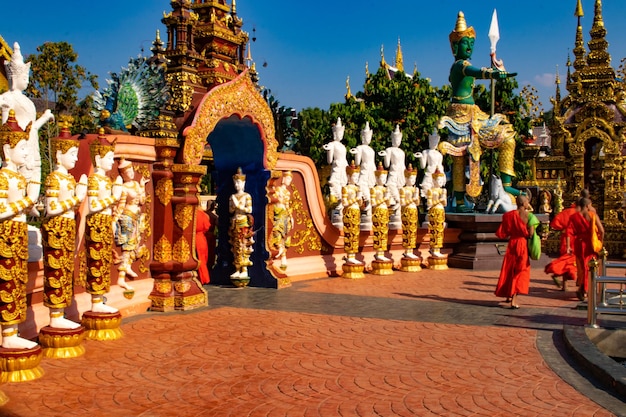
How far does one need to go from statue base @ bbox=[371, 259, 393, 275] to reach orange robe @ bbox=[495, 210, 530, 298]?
4.00 meters

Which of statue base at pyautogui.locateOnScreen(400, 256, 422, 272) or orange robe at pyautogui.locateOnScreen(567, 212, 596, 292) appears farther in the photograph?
statue base at pyautogui.locateOnScreen(400, 256, 422, 272)

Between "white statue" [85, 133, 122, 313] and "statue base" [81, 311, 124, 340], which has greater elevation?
"white statue" [85, 133, 122, 313]

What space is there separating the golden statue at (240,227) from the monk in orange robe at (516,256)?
4.03 m

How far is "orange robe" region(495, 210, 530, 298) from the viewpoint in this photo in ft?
32.1

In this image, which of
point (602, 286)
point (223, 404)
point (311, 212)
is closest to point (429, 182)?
point (311, 212)

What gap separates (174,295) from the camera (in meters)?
9.34

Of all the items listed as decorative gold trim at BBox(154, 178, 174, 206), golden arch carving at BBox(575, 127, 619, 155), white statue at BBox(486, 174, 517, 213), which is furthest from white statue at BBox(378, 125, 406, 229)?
golden arch carving at BBox(575, 127, 619, 155)

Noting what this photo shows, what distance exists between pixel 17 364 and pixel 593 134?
2052 cm

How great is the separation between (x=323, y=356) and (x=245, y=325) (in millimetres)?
1751

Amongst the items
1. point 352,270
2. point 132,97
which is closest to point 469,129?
point 352,270

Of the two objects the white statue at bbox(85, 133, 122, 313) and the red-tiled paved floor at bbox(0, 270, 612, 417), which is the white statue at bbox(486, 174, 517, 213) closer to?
the red-tiled paved floor at bbox(0, 270, 612, 417)

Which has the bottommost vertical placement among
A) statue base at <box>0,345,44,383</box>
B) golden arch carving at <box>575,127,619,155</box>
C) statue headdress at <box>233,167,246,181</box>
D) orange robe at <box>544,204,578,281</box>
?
statue base at <box>0,345,44,383</box>

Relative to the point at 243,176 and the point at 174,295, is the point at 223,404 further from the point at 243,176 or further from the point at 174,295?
the point at 243,176

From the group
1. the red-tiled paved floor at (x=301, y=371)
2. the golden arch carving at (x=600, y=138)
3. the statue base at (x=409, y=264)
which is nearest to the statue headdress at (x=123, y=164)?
the red-tiled paved floor at (x=301, y=371)
